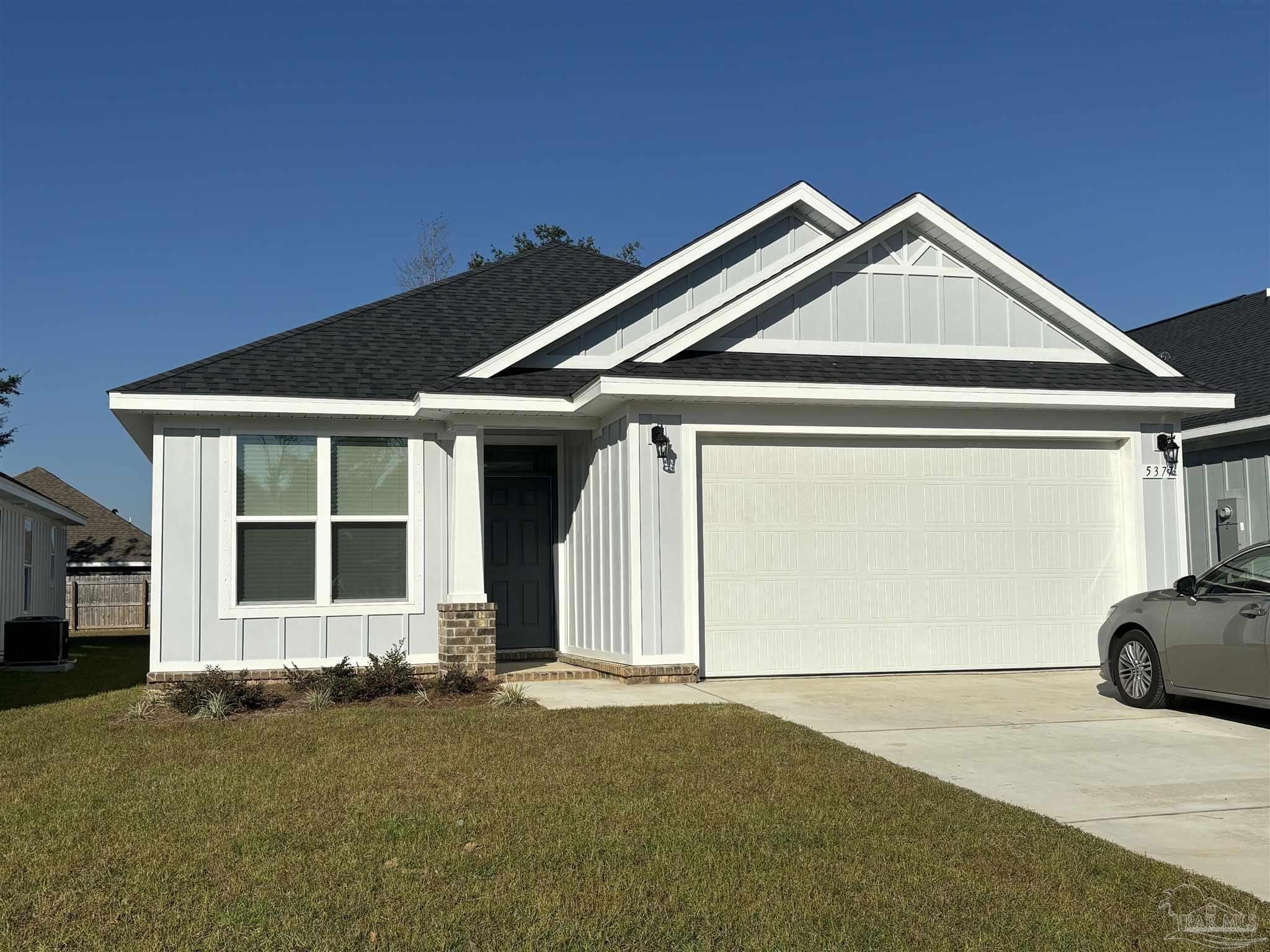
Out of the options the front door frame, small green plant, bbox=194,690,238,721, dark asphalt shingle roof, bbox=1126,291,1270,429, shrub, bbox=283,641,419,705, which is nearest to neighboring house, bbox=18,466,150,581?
the front door frame

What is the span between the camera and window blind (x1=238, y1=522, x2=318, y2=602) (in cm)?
1243

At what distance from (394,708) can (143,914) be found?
18.9ft

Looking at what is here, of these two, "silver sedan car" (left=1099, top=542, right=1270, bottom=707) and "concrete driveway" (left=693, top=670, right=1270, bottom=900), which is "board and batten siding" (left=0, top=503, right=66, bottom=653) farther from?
"silver sedan car" (left=1099, top=542, right=1270, bottom=707)

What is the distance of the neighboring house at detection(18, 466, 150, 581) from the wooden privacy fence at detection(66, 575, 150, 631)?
1.14 feet

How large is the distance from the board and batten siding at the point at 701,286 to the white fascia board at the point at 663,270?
177 millimetres

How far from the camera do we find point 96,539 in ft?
118

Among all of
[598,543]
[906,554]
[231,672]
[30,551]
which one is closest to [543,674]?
[598,543]

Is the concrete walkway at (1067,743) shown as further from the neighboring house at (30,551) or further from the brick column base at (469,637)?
the neighboring house at (30,551)

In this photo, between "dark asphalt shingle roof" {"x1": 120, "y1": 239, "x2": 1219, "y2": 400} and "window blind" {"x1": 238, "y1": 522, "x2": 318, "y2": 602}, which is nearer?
"dark asphalt shingle roof" {"x1": 120, "y1": 239, "x2": 1219, "y2": 400}

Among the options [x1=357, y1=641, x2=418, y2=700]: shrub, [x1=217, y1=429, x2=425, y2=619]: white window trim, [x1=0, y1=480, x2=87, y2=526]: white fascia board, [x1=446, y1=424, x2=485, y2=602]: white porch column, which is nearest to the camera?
[x1=357, y1=641, x2=418, y2=700]: shrub

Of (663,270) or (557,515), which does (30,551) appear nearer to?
(557,515)

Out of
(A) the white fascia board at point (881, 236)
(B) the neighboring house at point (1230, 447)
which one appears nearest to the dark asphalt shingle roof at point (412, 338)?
(A) the white fascia board at point (881, 236)

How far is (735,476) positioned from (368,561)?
166 inches

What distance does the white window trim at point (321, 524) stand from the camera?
12.3m
